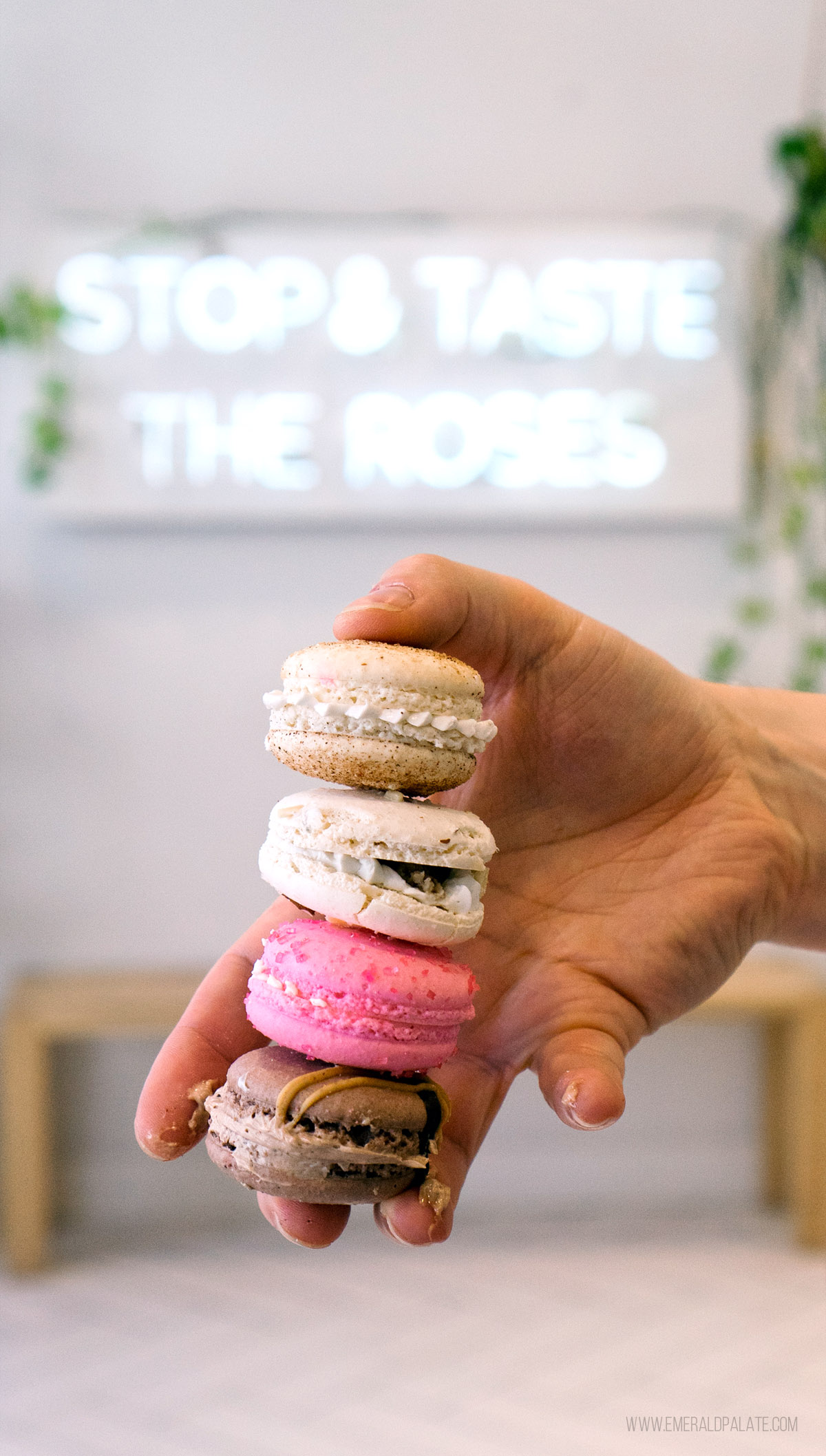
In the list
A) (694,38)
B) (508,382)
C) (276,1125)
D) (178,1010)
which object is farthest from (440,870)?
(694,38)

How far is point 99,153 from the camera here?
303 centimetres

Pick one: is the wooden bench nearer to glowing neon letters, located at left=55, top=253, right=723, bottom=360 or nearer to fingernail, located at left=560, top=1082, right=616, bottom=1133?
glowing neon letters, located at left=55, top=253, right=723, bottom=360

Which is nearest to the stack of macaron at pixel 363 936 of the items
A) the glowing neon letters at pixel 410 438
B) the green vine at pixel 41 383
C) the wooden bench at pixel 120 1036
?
the wooden bench at pixel 120 1036

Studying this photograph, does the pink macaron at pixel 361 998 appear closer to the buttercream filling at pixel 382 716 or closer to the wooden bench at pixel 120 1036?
the buttercream filling at pixel 382 716

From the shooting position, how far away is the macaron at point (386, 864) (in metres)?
1.01

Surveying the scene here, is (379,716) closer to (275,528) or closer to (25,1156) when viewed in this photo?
(275,528)

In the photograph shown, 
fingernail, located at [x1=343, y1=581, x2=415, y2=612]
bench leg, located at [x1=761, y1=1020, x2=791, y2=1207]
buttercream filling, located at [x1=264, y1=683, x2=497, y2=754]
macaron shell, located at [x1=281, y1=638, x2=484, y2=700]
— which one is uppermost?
fingernail, located at [x1=343, y1=581, x2=415, y2=612]

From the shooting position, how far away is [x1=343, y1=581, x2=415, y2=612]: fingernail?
3.51ft

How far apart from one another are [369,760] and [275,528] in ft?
7.22

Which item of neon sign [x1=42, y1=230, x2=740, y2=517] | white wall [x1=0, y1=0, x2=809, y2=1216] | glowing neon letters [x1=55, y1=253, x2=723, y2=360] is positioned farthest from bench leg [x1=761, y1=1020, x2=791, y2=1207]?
glowing neon letters [x1=55, y1=253, x2=723, y2=360]

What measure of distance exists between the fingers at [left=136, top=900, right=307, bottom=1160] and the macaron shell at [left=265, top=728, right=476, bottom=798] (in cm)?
27

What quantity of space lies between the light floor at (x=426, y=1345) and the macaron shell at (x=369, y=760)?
1.79m

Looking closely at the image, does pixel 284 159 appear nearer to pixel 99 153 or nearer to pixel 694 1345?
pixel 99 153

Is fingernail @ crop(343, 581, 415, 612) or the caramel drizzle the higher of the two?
fingernail @ crop(343, 581, 415, 612)
